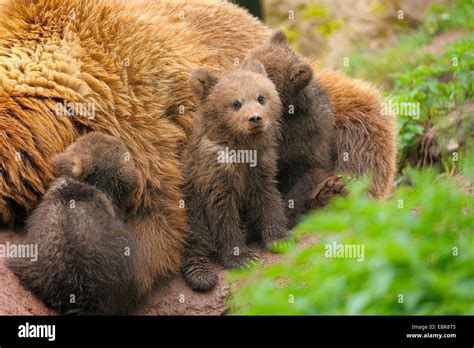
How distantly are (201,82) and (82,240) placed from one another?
1852 mm

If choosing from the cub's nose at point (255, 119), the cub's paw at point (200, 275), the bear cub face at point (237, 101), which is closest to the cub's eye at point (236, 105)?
the bear cub face at point (237, 101)

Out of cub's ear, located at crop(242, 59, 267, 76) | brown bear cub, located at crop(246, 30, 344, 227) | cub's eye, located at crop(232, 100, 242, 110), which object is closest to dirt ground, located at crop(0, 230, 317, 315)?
brown bear cub, located at crop(246, 30, 344, 227)

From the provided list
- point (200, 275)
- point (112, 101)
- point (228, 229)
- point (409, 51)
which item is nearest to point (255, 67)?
point (112, 101)

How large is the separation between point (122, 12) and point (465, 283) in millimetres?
4393

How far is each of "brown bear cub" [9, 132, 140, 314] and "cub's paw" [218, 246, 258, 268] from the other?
843mm

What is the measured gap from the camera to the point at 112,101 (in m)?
6.57

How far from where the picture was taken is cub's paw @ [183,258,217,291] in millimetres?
6473

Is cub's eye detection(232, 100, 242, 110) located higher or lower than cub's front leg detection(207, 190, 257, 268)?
higher

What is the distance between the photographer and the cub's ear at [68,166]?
594 cm

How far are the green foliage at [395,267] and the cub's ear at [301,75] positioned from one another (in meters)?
2.95

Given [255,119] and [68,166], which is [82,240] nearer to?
[68,166]

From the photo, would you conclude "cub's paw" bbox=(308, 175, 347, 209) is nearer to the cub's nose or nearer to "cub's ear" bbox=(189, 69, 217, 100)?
the cub's nose

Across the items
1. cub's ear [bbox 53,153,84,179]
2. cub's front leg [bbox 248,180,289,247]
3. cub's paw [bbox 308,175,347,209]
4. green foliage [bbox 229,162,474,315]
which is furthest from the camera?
cub's paw [bbox 308,175,347,209]
